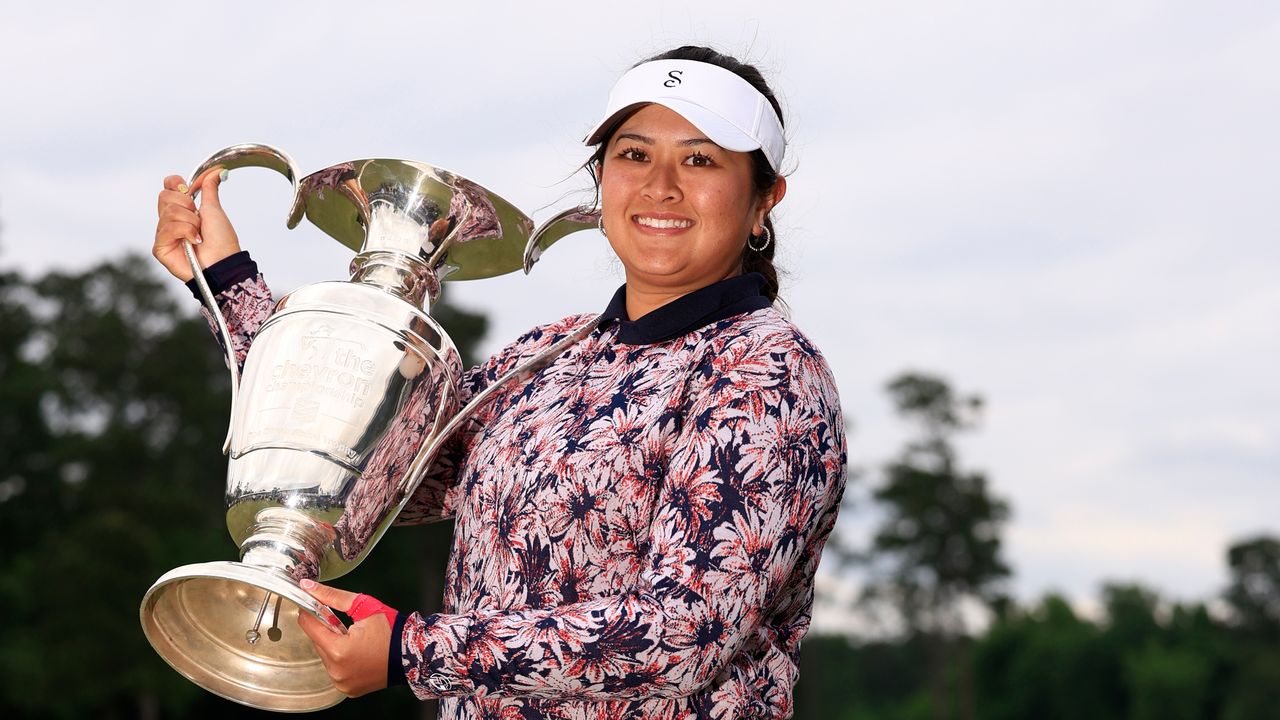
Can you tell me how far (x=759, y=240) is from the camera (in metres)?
2.41

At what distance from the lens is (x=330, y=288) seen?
244 cm

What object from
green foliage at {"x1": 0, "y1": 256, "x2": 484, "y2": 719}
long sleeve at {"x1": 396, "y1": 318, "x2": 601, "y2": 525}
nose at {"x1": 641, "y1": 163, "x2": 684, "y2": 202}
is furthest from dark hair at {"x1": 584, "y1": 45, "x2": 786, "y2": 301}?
green foliage at {"x1": 0, "y1": 256, "x2": 484, "y2": 719}

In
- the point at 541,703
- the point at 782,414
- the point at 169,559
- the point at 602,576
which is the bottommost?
the point at 541,703

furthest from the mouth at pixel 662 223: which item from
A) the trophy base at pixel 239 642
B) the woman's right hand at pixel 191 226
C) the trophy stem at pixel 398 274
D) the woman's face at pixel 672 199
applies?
the woman's right hand at pixel 191 226

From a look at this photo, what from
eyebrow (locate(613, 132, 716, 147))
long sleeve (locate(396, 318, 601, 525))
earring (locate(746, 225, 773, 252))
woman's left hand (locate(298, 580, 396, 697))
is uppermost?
eyebrow (locate(613, 132, 716, 147))

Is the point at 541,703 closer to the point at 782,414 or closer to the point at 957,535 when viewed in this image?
the point at 782,414

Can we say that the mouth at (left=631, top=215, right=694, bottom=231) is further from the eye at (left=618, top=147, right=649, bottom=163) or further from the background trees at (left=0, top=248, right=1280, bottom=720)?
the background trees at (left=0, top=248, right=1280, bottom=720)

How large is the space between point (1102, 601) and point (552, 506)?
144 feet

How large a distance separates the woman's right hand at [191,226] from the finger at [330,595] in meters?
0.86

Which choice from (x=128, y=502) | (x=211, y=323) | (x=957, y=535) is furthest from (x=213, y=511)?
(x=211, y=323)

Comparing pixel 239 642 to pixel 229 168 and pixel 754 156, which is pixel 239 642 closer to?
pixel 229 168

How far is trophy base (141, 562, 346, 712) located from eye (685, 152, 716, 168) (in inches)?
34.0

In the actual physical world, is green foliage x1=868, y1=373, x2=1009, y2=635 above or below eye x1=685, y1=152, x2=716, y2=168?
above

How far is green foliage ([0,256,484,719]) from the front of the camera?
22266mm
